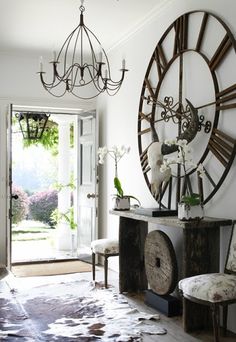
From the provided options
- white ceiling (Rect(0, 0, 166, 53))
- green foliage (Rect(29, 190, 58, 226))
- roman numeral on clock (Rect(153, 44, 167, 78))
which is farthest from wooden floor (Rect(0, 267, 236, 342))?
green foliage (Rect(29, 190, 58, 226))

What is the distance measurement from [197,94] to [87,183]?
270 centimetres

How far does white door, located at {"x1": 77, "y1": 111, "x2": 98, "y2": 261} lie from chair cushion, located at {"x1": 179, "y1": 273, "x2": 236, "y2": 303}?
2.99 metres

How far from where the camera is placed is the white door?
5.81 m

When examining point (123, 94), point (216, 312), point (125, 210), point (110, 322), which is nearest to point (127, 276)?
point (125, 210)

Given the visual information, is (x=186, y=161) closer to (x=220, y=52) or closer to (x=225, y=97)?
(x=225, y=97)

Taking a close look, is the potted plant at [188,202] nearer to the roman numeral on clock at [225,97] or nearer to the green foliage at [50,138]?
the roman numeral on clock at [225,97]

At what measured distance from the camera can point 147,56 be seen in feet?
15.0

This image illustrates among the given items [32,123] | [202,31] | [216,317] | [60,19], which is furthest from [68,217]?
[216,317]

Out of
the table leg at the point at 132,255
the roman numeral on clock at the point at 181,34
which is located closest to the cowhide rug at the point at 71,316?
the table leg at the point at 132,255

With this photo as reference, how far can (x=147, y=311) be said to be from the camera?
373 centimetres

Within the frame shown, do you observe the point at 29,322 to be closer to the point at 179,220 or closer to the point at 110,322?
the point at 110,322

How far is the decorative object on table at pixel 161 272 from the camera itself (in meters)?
3.59

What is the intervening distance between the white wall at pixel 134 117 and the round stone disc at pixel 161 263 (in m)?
0.26

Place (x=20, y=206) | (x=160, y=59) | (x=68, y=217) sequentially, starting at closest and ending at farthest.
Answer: (x=160, y=59)
(x=68, y=217)
(x=20, y=206)
